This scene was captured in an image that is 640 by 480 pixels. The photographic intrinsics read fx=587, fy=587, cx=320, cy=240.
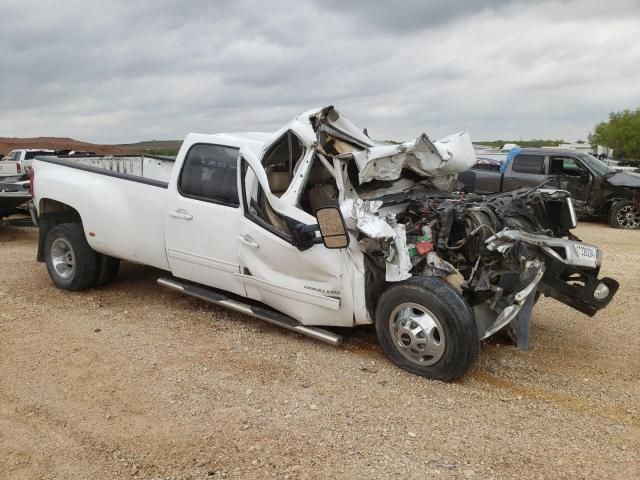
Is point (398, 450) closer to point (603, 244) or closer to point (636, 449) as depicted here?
point (636, 449)

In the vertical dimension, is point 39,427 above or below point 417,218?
below

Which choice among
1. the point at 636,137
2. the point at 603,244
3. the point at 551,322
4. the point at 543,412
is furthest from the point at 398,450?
the point at 636,137

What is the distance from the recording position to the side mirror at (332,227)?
4.14 m

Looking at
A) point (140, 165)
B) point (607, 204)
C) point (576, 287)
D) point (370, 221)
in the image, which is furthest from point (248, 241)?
point (607, 204)

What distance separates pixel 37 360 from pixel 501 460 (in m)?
3.62

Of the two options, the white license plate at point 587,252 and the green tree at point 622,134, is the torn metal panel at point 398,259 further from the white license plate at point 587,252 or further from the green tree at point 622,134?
the green tree at point 622,134

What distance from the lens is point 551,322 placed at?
18.7 feet

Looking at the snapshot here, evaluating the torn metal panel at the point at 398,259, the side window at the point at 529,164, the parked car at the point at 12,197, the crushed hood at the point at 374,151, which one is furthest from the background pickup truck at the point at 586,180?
the parked car at the point at 12,197

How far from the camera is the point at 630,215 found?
12500 mm

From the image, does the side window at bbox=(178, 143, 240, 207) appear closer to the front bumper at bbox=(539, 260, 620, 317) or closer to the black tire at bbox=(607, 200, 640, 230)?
the front bumper at bbox=(539, 260, 620, 317)

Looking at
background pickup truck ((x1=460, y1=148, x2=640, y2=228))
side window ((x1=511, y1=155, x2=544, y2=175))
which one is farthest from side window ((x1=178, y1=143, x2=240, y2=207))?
side window ((x1=511, y1=155, x2=544, y2=175))

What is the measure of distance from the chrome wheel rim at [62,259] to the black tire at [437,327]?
12.7 feet

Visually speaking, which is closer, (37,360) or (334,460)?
(334,460)

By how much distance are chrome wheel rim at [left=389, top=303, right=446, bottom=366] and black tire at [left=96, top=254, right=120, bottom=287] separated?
12.0 ft
